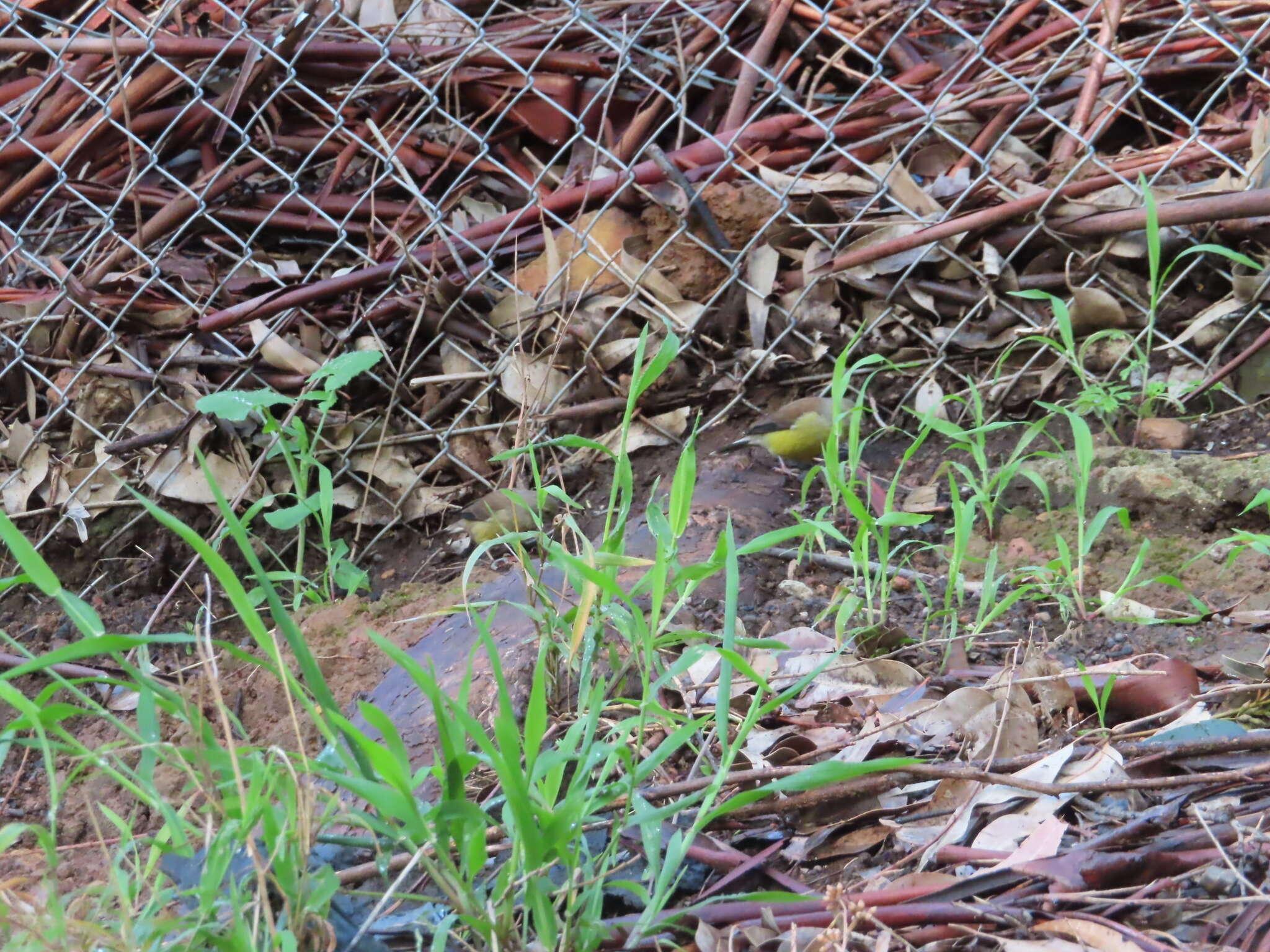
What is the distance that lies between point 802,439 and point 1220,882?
1.45m

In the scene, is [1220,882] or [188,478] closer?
[1220,882]

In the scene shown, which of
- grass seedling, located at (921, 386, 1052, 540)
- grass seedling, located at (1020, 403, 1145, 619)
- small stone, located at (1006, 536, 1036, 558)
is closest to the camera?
grass seedling, located at (1020, 403, 1145, 619)

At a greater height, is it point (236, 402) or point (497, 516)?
point (236, 402)

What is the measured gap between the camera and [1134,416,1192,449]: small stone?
2.18 metres

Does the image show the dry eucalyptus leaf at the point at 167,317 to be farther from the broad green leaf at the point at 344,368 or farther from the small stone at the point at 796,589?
the small stone at the point at 796,589

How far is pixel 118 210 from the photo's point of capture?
9.44ft

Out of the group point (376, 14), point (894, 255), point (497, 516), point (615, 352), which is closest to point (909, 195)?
point (894, 255)

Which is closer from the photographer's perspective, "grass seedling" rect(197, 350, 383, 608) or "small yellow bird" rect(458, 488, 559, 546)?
"grass seedling" rect(197, 350, 383, 608)

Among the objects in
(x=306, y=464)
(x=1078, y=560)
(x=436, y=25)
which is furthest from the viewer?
(x=436, y=25)

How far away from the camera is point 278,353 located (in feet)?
8.55

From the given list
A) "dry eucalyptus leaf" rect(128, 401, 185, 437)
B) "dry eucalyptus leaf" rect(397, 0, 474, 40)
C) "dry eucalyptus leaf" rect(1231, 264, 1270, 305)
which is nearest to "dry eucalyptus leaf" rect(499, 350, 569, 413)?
"dry eucalyptus leaf" rect(128, 401, 185, 437)

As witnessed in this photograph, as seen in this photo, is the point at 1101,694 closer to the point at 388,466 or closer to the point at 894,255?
the point at 894,255

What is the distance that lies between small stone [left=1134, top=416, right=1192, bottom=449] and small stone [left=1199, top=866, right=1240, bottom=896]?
1.38 m

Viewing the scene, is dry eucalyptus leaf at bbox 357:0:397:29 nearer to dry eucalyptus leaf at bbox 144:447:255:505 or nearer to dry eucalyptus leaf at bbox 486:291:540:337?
dry eucalyptus leaf at bbox 486:291:540:337
